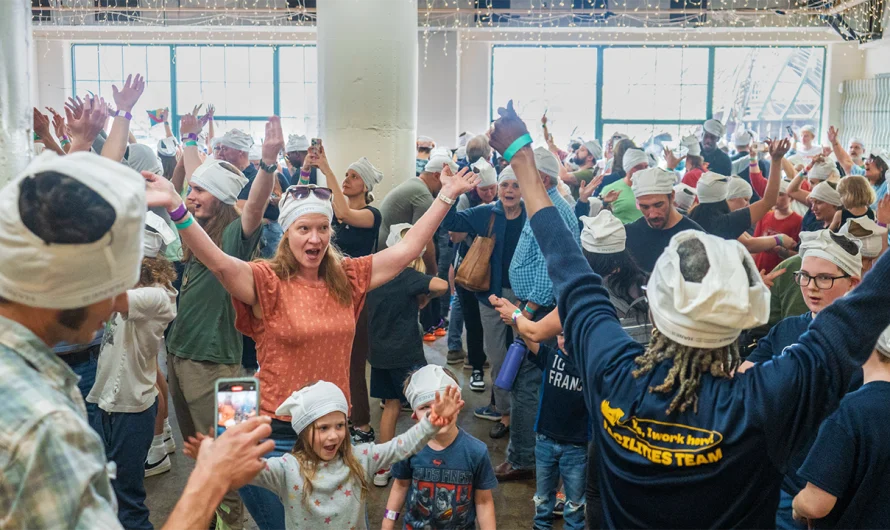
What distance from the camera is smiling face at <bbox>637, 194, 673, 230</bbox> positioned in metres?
4.52

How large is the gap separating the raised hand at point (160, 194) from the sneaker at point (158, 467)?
253 centimetres

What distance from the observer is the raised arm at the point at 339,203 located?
16.1ft

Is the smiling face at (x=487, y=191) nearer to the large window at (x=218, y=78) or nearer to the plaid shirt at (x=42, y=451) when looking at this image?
the plaid shirt at (x=42, y=451)

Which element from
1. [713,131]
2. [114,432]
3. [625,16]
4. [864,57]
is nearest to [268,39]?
[625,16]

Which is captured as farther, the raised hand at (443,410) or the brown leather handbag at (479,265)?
the brown leather handbag at (479,265)

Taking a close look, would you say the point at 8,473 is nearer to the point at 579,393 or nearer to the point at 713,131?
the point at 579,393

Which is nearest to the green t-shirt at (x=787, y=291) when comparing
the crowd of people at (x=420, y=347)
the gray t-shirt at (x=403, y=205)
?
the crowd of people at (x=420, y=347)

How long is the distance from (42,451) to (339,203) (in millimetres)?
3913

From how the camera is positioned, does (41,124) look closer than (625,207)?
Yes

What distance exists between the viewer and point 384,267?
3.19m

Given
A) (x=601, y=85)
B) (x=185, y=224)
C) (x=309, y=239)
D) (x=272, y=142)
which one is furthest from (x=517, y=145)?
(x=601, y=85)

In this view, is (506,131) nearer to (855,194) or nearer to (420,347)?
(420,347)

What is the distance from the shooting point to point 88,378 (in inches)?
142

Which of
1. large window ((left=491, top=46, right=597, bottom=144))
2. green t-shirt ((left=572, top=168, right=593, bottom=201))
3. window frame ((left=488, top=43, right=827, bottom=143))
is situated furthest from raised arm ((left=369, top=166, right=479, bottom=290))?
large window ((left=491, top=46, right=597, bottom=144))
